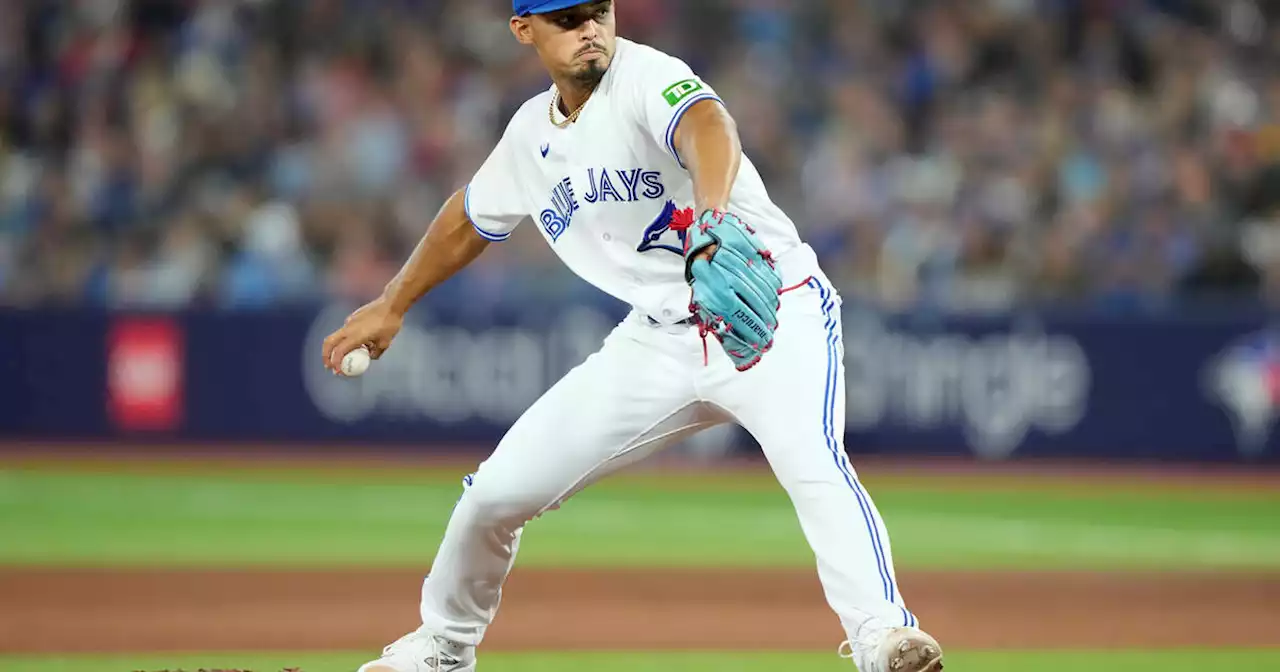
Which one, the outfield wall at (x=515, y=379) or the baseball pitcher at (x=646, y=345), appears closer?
the baseball pitcher at (x=646, y=345)

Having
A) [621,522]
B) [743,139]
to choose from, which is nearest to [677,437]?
[621,522]

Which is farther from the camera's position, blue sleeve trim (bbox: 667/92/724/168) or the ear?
the ear

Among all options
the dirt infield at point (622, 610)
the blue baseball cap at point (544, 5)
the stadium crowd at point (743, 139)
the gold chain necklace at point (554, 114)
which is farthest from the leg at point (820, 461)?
the stadium crowd at point (743, 139)

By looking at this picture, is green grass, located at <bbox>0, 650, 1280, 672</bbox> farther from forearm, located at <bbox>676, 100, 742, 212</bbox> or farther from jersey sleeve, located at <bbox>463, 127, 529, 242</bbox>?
forearm, located at <bbox>676, 100, 742, 212</bbox>

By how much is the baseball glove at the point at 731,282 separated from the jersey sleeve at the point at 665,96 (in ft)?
1.01

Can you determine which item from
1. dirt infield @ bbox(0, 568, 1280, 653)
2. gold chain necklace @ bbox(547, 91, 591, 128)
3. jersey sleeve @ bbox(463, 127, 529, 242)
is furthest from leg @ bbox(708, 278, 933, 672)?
dirt infield @ bbox(0, 568, 1280, 653)

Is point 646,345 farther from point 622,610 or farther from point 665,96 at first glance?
point 622,610

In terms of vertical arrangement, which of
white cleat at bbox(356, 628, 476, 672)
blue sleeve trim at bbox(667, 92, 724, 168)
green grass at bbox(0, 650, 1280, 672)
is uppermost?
blue sleeve trim at bbox(667, 92, 724, 168)

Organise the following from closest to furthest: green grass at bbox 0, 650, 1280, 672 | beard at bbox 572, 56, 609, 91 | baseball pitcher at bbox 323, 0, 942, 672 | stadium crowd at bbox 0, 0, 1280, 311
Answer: baseball pitcher at bbox 323, 0, 942, 672
beard at bbox 572, 56, 609, 91
green grass at bbox 0, 650, 1280, 672
stadium crowd at bbox 0, 0, 1280, 311

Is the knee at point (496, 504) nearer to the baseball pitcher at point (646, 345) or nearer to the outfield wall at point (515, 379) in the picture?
the baseball pitcher at point (646, 345)

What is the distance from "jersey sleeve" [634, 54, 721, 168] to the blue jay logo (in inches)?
7.1

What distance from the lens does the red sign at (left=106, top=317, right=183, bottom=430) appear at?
1491 cm

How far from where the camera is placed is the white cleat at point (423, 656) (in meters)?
5.20

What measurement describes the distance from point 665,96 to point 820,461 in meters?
1.07
